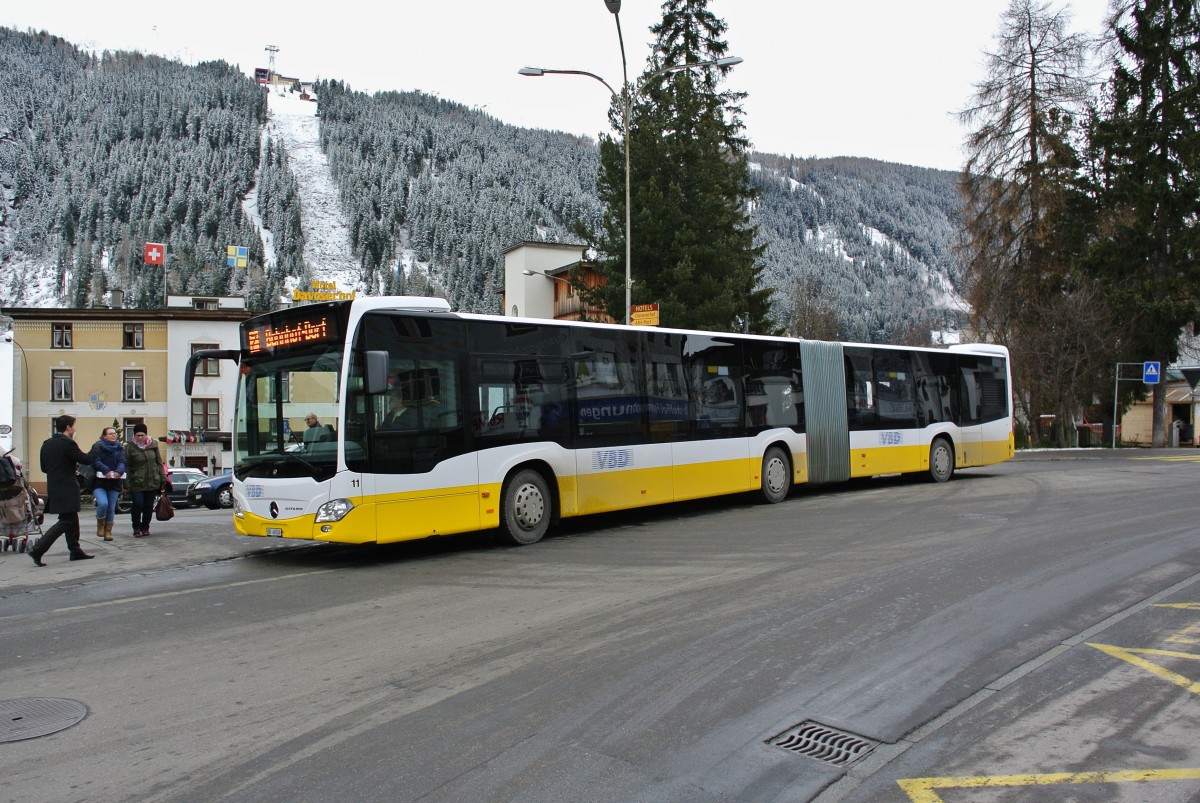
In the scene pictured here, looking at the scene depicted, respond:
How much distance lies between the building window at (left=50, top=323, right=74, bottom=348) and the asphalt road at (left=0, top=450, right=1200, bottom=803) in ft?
200

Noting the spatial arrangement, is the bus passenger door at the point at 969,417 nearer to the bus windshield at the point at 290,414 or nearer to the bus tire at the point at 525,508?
the bus tire at the point at 525,508

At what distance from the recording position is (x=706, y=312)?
92.0 ft

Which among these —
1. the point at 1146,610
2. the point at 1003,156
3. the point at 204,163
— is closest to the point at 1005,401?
the point at 1146,610

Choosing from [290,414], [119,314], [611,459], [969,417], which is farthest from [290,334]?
[119,314]

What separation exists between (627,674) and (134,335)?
66393mm

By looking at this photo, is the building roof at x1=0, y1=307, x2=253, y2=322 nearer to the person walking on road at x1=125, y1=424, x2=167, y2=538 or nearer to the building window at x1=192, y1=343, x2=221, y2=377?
the building window at x1=192, y1=343, x2=221, y2=377

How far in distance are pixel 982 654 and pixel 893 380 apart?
12971 millimetres

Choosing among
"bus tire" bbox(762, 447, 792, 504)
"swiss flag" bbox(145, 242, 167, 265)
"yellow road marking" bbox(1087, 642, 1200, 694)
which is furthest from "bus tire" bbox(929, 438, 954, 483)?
"swiss flag" bbox(145, 242, 167, 265)

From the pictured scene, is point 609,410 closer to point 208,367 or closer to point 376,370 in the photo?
point 376,370

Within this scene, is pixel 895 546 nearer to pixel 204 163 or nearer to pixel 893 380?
pixel 893 380

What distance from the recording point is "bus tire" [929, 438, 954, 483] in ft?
62.6

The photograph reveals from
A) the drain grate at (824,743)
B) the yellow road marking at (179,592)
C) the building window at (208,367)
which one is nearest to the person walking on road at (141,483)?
the yellow road marking at (179,592)

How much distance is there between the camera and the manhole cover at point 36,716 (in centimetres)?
466

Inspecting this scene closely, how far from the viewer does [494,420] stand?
10.9m
